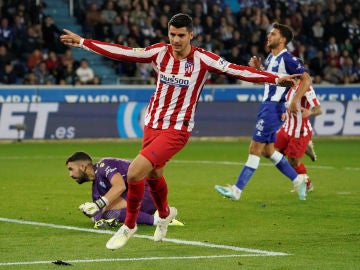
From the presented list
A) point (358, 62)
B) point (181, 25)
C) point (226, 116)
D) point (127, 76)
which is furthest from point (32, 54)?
point (181, 25)

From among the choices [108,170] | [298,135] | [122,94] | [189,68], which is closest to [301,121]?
[298,135]

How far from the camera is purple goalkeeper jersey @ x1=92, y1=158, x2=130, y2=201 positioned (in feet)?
37.2

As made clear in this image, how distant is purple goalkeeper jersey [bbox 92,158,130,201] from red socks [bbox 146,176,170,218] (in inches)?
39.2

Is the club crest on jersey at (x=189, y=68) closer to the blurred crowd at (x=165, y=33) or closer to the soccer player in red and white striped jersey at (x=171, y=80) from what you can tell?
the soccer player in red and white striped jersey at (x=171, y=80)

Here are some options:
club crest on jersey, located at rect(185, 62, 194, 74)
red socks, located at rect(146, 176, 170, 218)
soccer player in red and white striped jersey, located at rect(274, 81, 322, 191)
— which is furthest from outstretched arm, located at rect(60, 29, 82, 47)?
soccer player in red and white striped jersey, located at rect(274, 81, 322, 191)

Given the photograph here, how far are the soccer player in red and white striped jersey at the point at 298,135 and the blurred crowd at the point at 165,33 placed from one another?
1012 centimetres

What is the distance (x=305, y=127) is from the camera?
16000 mm

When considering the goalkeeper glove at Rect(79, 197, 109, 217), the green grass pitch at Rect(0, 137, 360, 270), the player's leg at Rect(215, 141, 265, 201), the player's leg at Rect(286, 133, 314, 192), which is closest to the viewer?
the green grass pitch at Rect(0, 137, 360, 270)

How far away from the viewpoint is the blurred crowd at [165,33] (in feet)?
89.6

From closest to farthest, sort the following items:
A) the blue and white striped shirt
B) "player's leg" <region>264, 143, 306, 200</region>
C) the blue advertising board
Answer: the blue and white striped shirt → "player's leg" <region>264, 143, 306, 200</region> → the blue advertising board

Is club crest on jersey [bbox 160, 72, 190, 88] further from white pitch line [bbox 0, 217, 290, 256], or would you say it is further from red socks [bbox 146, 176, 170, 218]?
white pitch line [bbox 0, 217, 290, 256]

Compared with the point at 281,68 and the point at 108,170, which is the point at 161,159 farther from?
A: the point at 281,68

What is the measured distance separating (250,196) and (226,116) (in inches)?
453

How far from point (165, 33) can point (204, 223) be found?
18528 millimetres
